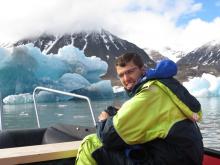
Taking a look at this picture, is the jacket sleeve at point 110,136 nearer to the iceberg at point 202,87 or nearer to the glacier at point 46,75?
the glacier at point 46,75

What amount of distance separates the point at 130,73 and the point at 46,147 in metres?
0.44

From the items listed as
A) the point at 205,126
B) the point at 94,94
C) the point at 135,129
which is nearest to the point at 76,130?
the point at 135,129

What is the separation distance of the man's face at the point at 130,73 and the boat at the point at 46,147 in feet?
1.05

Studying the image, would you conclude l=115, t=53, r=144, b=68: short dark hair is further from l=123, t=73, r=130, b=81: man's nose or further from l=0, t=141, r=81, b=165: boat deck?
l=0, t=141, r=81, b=165: boat deck

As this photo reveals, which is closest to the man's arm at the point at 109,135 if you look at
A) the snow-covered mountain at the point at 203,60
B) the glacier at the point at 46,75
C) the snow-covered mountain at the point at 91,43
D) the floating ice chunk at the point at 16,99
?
the floating ice chunk at the point at 16,99

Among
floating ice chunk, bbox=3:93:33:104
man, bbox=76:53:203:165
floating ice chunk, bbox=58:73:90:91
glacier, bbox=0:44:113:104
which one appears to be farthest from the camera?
floating ice chunk, bbox=58:73:90:91

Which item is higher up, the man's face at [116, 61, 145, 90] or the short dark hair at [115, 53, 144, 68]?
the short dark hair at [115, 53, 144, 68]

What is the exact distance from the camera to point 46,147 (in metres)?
1.62

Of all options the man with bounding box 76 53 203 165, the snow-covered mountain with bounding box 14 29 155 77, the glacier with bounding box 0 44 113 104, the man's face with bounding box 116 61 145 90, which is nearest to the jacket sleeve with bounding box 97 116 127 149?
the man with bounding box 76 53 203 165

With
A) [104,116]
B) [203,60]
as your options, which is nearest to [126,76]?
[104,116]

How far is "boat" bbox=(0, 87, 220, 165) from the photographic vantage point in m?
1.46

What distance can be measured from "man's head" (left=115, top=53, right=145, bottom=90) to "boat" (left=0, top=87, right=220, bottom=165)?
33cm

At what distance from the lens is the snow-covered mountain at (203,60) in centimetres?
3134

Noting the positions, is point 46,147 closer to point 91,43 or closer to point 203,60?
point 203,60
